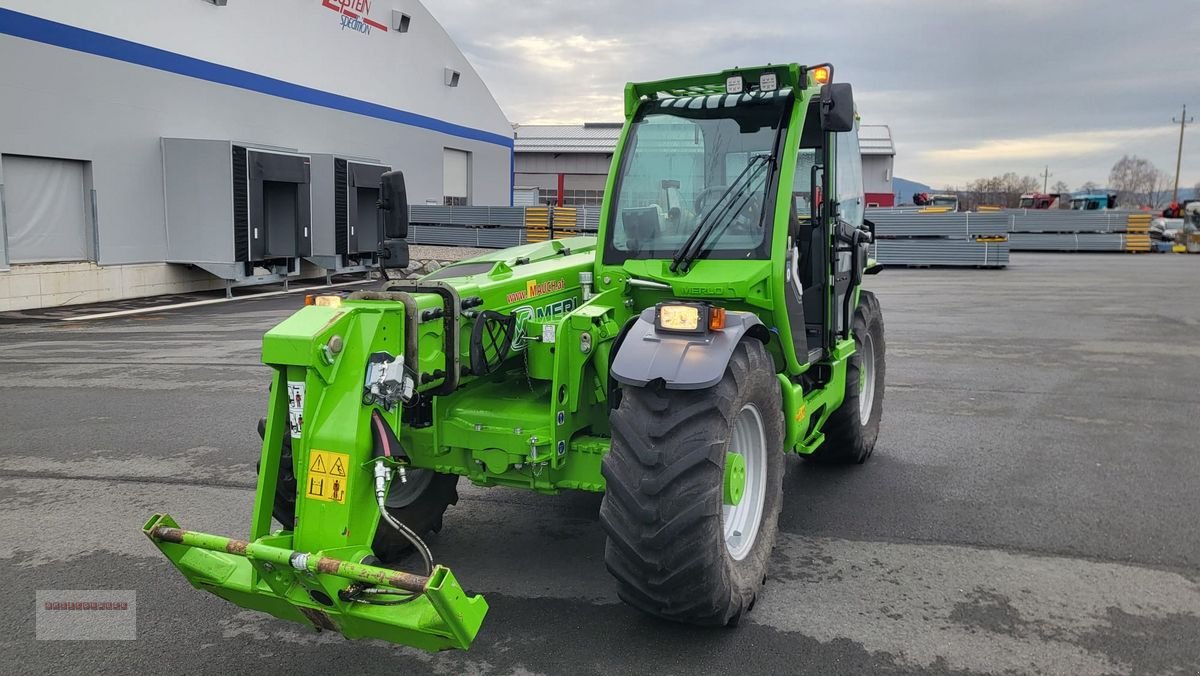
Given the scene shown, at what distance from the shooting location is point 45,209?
15.9 metres

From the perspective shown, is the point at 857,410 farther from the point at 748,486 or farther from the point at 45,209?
the point at 45,209

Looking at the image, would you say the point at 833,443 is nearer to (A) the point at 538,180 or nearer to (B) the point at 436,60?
(B) the point at 436,60

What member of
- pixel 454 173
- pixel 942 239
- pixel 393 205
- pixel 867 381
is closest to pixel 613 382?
pixel 393 205

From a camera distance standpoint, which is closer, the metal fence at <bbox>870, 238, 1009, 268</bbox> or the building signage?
the building signage

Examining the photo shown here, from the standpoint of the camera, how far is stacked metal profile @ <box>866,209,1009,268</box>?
1115 inches

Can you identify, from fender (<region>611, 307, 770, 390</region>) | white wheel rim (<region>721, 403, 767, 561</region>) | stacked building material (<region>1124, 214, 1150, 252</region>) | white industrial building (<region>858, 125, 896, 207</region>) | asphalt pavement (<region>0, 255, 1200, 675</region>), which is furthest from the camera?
white industrial building (<region>858, 125, 896, 207</region>)

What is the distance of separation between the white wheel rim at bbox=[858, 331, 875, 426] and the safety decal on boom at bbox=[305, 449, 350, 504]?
4398 millimetres

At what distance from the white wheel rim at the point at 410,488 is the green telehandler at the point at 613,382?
0.04 ft

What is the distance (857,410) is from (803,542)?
1.55 m

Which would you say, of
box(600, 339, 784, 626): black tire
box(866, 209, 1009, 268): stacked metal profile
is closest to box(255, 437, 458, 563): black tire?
box(600, 339, 784, 626): black tire

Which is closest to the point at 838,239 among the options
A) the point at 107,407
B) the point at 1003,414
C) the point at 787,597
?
the point at 787,597

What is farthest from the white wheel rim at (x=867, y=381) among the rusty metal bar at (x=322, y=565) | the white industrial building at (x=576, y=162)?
the white industrial building at (x=576, y=162)

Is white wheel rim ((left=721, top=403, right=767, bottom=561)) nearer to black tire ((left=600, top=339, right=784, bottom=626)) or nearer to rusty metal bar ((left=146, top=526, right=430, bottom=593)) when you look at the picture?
black tire ((left=600, top=339, right=784, bottom=626))

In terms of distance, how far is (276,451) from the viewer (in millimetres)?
3539
